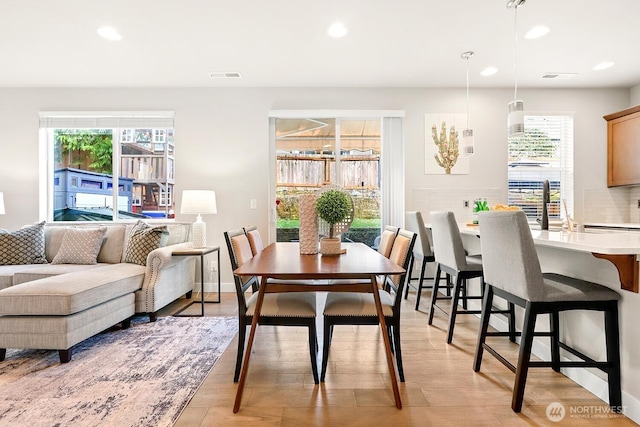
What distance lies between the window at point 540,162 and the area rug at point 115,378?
3790 millimetres

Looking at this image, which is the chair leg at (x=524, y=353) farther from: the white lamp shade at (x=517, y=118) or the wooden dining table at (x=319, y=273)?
the white lamp shade at (x=517, y=118)

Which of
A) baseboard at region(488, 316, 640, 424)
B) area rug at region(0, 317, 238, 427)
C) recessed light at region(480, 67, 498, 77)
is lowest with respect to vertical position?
area rug at region(0, 317, 238, 427)

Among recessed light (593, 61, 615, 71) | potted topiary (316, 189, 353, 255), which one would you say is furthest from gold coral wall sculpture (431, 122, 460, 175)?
potted topiary (316, 189, 353, 255)

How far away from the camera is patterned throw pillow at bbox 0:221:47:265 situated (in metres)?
3.41

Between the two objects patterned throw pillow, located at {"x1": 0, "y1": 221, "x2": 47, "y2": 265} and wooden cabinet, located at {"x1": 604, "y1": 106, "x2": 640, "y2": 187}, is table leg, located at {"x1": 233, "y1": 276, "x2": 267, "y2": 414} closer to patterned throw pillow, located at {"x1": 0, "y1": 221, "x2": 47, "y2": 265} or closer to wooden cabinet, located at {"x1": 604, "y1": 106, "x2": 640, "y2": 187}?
patterned throw pillow, located at {"x1": 0, "y1": 221, "x2": 47, "y2": 265}

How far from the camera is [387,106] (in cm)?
430

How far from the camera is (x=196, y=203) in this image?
3711 mm

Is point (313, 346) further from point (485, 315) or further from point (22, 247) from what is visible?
point (22, 247)

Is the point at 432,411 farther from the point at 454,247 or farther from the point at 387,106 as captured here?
the point at 387,106

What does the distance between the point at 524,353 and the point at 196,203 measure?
3.16m

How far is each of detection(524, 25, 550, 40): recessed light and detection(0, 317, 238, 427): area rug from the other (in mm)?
3514

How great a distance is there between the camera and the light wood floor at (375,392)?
65.0 inches

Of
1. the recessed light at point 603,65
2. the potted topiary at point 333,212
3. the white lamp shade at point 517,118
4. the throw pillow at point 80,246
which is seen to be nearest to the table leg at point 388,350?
the potted topiary at point 333,212

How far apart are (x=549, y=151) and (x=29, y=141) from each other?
6.35 metres
